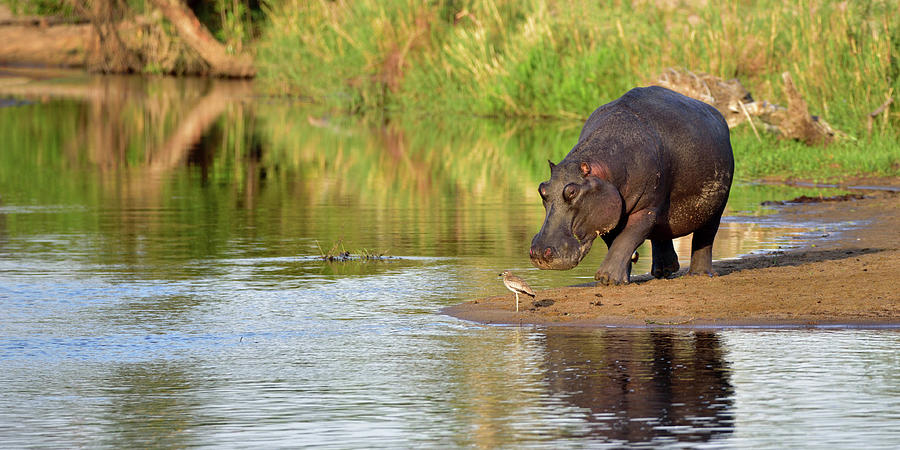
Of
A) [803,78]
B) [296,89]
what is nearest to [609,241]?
[803,78]

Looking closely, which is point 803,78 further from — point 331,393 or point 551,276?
point 331,393

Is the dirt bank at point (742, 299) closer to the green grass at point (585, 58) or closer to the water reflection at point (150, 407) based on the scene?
the water reflection at point (150, 407)

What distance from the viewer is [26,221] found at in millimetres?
15672

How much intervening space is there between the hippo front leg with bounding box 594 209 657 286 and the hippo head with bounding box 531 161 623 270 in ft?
0.63

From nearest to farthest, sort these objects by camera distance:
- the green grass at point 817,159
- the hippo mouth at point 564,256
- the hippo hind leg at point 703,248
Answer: the hippo mouth at point 564,256, the hippo hind leg at point 703,248, the green grass at point 817,159

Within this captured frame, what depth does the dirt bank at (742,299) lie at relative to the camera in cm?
938

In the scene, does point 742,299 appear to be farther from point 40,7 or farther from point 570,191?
point 40,7

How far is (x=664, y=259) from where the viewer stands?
439 inches

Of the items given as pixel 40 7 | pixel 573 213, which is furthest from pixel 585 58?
pixel 40 7

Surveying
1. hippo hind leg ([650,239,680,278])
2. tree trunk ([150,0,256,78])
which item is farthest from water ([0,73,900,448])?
tree trunk ([150,0,256,78])

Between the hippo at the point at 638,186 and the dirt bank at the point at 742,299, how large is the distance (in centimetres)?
30

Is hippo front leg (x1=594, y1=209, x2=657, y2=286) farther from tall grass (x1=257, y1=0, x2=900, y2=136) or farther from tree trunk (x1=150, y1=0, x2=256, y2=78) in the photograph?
tree trunk (x1=150, y1=0, x2=256, y2=78)

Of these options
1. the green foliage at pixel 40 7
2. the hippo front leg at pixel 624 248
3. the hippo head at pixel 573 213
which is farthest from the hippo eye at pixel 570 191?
the green foliage at pixel 40 7

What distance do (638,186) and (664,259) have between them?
3.47ft
